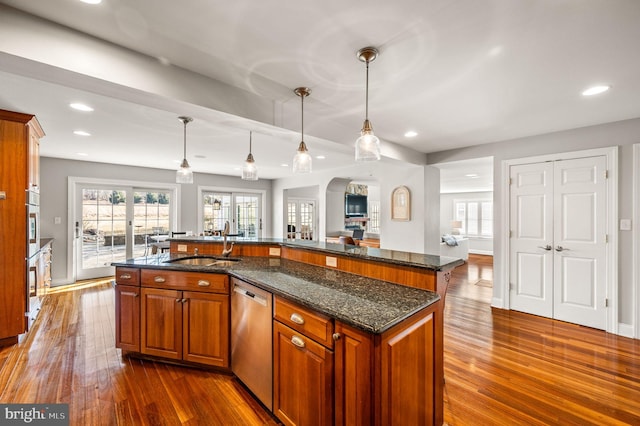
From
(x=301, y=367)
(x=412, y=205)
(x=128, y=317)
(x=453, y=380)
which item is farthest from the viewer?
(x=412, y=205)

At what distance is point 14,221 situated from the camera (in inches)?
109

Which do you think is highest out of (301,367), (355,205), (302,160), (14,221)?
(302,160)

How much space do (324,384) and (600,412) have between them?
6.54 ft

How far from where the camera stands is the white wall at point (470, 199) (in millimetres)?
9297

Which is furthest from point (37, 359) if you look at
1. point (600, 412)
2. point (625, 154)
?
point (625, 154)

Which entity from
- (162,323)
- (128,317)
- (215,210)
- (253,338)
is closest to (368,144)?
(253,338)

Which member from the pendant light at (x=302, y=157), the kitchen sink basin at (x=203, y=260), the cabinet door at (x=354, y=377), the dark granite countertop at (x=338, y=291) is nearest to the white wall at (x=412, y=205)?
the pendant light at (x=302, y=157)

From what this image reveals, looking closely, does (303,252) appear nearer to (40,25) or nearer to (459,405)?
(459,405)

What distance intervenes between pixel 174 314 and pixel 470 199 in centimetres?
1013

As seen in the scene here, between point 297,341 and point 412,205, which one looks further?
point 412,205

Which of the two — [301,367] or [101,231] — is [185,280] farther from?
[101,231]

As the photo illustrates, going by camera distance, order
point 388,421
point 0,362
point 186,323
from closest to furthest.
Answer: point 388,421
point 186,323
point 0,362

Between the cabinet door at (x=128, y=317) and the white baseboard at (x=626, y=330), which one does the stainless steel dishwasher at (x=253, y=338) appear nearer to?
the cabinet door at (x=128, y=317)

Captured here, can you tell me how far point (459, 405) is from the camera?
74.8 inches
